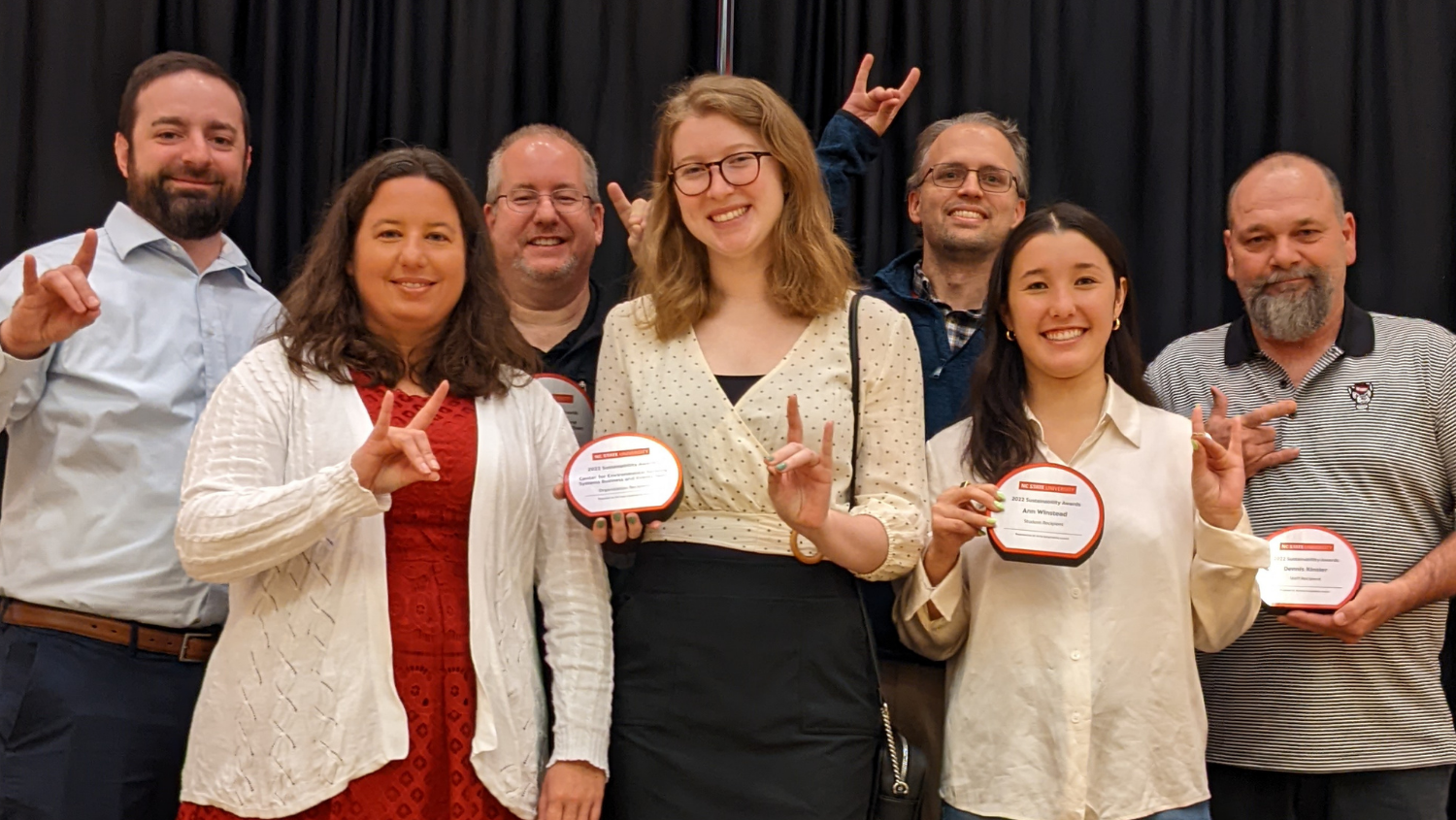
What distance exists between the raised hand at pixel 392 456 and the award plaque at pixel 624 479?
233 mm

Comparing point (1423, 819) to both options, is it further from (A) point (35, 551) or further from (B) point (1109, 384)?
Result: (A) point (35, 551)

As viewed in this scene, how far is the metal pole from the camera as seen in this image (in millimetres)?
3355

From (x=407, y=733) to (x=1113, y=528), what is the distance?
119 cm

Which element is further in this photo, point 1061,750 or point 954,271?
point 954,271

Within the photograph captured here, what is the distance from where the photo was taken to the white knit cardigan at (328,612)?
1706mm

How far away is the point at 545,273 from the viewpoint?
278 centimetres

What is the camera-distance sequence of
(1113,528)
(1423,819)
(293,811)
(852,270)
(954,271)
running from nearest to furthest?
(293,811)
(1113,528)
(852,270)
(1423,819)
(954,271)

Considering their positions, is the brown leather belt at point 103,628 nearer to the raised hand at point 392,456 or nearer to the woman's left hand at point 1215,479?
the raised hand at point 392,456

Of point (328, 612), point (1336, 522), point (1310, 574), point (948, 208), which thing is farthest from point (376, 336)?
point (1336, 522)

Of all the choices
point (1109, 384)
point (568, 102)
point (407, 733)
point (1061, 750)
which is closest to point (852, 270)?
point (1109, 384)

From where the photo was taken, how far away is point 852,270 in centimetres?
216

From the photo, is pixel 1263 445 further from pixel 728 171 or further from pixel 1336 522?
pixel 728 171

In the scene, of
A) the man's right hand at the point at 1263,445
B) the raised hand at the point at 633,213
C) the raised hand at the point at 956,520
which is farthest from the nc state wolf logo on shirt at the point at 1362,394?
the raised hand at the point at 633,213

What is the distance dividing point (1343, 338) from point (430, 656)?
2036mm
